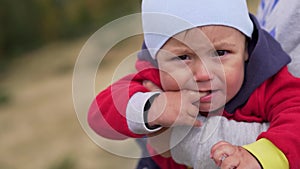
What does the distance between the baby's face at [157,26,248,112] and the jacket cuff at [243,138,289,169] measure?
0.14 meters

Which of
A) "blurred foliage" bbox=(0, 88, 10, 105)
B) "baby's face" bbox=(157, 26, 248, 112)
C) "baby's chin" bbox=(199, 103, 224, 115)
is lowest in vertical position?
"blurred foliage" bbox=(0, 88, 10, 105)

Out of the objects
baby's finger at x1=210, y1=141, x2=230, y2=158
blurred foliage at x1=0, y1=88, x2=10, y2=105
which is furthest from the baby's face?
blurred foliage at x1=0, y1=88, x2=10, y2=105

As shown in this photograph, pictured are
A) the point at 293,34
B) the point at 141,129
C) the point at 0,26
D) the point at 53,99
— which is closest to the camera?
the point at 141,129

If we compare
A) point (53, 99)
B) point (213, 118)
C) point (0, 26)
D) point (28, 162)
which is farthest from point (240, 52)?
point (0, 26)

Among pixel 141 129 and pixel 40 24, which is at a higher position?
pixel 141 129

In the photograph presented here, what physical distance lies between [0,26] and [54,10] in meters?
0.58

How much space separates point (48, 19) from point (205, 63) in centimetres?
550

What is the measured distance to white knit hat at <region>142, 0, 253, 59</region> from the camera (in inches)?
48.9

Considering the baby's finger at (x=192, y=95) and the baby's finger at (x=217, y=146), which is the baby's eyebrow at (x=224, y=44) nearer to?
the baby's finger at (x=192, y=95)

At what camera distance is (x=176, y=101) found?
48.1 inches

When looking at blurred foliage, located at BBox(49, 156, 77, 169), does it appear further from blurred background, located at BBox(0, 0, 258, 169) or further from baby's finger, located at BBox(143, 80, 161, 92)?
baby's finger, located at BBox(143, 80, 161, 92)

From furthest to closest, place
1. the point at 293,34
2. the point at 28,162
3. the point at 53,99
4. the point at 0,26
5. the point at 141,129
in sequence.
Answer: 1. the point at 0,26
2. the point at 53,99
3. the point at 28,162
4. the point at 293,34
5. the point at 141,129

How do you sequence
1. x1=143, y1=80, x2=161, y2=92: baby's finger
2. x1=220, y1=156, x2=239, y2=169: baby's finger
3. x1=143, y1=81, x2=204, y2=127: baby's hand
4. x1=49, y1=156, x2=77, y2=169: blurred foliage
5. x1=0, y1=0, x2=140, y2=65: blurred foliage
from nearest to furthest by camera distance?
x1=220, y1=156, x2=239, y2=169: baby's finger, x1=143, y1=81, x2=204, y2=127: baby's hand, x1=143, y1=80, x2=161, y2=92: baby's finger, x1=49, y1=156, x2=77, y2=169: blurred foliage, x1=0, y1=0, x2=140, y2=65: blurred foliage

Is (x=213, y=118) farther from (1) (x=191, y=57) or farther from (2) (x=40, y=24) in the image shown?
(2) (x=40, y=24)
